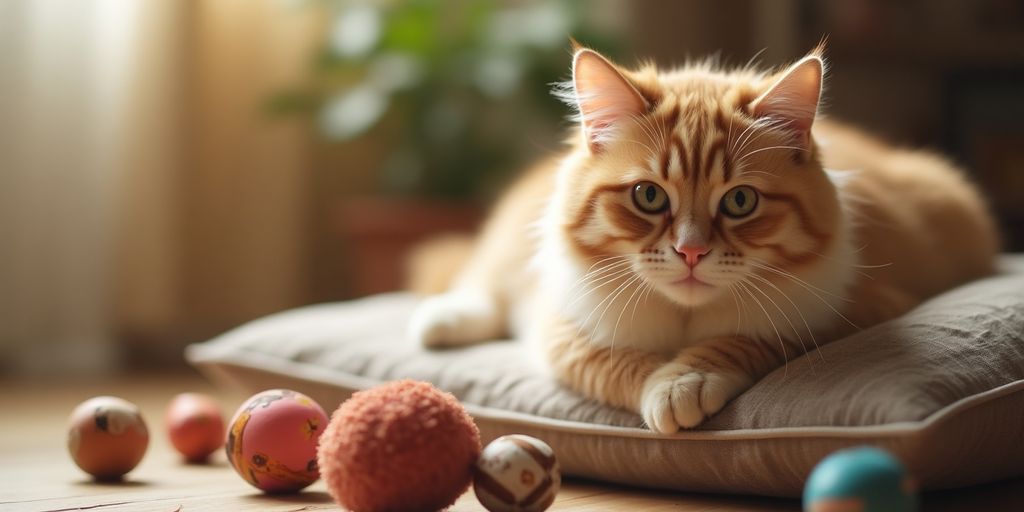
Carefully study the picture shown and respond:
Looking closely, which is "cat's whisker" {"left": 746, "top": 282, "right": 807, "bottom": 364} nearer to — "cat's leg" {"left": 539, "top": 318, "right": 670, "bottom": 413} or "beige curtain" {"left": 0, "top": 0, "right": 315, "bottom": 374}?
"cat's leg" {"left": 539, "top": 318, "right": 670, "bottom": 413}

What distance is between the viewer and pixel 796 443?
4.50ft

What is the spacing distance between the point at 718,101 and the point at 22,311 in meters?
2.65

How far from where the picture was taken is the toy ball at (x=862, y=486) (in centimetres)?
107

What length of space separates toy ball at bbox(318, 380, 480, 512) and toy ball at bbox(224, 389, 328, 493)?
6.0 inches

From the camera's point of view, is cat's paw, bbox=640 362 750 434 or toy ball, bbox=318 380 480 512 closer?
toy ball, bbox=318 380 480 512

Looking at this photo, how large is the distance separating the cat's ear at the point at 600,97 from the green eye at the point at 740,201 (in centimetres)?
20

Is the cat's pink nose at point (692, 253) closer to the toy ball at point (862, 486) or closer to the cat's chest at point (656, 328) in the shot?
the cat's chest at point (656, 328)

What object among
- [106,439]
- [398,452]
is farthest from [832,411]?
[106,439]

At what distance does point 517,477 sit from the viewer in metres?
1.29

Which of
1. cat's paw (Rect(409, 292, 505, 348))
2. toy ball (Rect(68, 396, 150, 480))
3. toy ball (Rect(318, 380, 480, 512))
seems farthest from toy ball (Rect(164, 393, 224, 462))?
toy ball (Rect(318, 380, 480, 512))

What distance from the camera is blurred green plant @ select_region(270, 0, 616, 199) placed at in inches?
136

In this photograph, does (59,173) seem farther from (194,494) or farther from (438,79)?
(194,494)

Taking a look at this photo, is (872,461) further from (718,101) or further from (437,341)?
(437,341)

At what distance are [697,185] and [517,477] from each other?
48 cm
